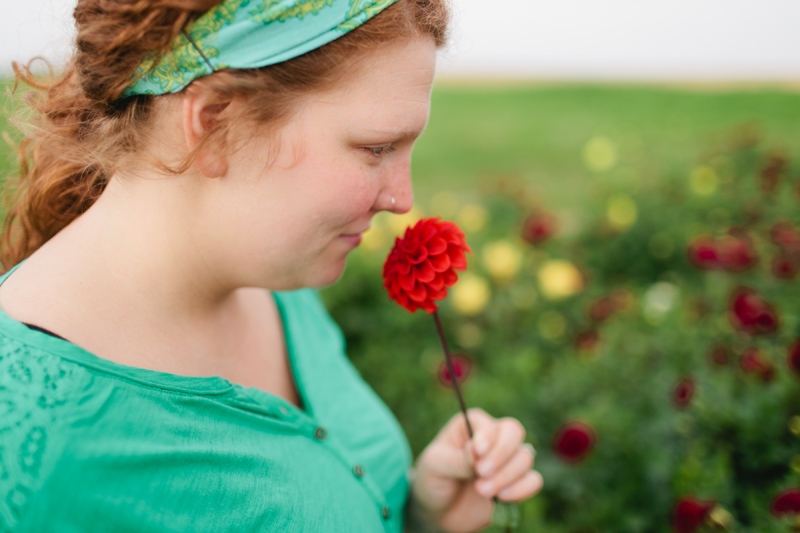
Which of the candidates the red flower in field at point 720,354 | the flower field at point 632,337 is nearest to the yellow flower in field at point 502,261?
the flower field at point 632,337


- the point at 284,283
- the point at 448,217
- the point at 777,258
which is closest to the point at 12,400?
the point at 284,283

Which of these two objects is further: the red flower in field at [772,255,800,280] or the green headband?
the red flower in field at [772,255,800,280]

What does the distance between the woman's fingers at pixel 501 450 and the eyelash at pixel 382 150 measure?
689mm

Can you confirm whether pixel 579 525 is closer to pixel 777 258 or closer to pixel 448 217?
pixel 777 258

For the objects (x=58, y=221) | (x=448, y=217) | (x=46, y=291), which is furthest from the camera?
(x=448, y=217)

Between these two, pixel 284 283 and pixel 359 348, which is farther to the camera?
pixel 359 348

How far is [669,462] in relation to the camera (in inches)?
71.7

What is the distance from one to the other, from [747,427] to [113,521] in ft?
5.62

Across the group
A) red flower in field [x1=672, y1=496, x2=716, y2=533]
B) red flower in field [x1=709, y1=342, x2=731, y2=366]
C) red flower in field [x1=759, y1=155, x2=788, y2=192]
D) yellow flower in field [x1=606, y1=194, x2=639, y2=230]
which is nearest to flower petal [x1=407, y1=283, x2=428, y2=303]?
red flower in field [x1=672, y1=496, x2=716, y2=533]

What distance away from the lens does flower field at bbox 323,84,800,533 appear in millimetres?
1657

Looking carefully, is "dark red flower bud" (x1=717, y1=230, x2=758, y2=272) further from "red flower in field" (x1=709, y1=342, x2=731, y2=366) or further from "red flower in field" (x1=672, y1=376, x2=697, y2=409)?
"red flower in field" (x1=672, y1=376, x2=697, y2=409)

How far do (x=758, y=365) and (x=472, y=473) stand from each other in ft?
3.37

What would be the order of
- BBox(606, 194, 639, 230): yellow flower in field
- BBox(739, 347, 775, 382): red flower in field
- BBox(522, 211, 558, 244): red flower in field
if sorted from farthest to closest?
BBox(606, 194, 639, 230): yellow flower in field → BBox(522, 211, 558, 244): red flower in field → BBox(739, 347, 775, 382): red flower in field

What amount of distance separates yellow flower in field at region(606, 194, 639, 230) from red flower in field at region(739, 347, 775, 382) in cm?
179
